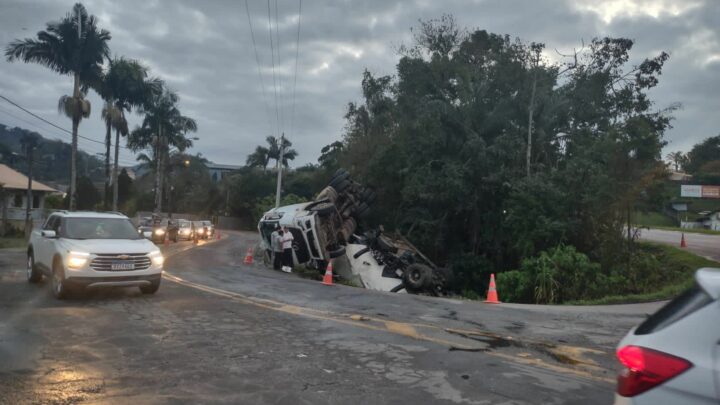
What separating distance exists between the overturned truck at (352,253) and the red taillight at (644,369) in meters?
15.9

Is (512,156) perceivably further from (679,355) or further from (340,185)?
(679,355)

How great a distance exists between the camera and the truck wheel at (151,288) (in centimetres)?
1057

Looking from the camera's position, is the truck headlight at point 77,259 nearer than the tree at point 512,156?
Yes

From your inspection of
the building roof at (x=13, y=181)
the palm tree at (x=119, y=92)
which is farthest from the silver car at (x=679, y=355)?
the building roof at (x=13, y=181)

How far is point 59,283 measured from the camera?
391 inches

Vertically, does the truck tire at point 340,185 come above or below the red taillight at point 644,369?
above

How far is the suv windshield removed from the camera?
1081 cm

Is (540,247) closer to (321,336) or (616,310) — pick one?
(616,310)

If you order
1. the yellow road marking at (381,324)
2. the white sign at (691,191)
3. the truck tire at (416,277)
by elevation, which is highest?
the white sign at (691,191)

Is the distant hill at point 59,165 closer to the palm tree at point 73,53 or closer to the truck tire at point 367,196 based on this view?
the palm tree at point 73,53

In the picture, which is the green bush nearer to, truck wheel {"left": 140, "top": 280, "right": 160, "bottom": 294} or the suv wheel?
truck wheel {"left": 140, "top": 280, "right": 160, "bottom": 294}

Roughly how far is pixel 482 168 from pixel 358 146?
12.5 meters

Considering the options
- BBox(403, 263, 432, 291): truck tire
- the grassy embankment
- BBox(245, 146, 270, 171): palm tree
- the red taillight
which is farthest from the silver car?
BBox(245, 146, 270, 171): palm tree

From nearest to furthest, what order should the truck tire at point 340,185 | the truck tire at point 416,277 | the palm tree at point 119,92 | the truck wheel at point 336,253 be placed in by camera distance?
the truck tire at point 416,277
the truck wheel at point 336,253
the truck tire at point 340,185
the palm tree at point 119,92
